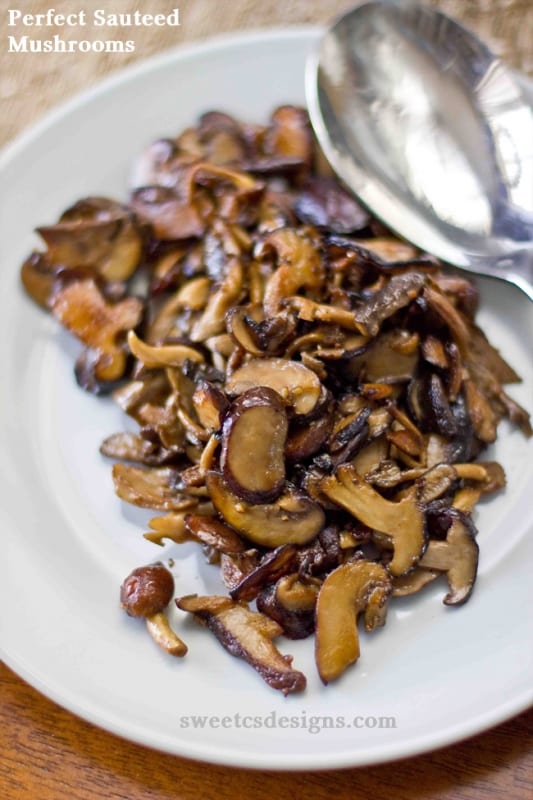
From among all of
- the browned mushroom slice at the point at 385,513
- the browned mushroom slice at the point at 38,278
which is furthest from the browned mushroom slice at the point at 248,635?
the browned mushroom slice at the point at 38,278

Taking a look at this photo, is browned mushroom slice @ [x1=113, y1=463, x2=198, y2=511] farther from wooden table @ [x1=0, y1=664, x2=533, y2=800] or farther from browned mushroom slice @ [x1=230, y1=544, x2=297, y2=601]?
wooden table @ [x1=0, y1=664, x2=533, y2=800]

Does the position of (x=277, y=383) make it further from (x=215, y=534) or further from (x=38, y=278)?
(x=38, y=278)

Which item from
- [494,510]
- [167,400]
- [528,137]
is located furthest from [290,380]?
[528,137]

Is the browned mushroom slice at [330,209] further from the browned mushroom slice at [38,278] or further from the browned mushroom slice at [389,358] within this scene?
the browned mushroom slice at [38,278]

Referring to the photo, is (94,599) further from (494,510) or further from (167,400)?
(494,510)

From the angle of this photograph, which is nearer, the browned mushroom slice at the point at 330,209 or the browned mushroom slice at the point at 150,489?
the browned mushroom slice at the point at 150,489

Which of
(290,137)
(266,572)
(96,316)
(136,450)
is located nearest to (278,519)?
(266,572)

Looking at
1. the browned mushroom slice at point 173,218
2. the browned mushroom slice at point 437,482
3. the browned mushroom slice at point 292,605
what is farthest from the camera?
the browned mushroom slice at point 173,218

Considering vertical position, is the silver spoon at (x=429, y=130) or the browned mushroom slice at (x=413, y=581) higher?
the silver spoon at (x=429, y=130)
